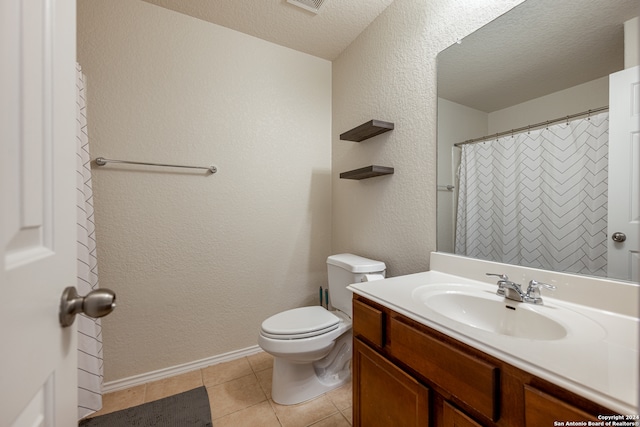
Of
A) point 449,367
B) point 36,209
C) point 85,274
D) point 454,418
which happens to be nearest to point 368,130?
point 449,367

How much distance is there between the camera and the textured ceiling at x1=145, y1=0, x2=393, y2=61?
162 centimetres

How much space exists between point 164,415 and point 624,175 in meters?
2.20

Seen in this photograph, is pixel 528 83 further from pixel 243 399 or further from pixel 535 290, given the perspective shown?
pixel 243 399

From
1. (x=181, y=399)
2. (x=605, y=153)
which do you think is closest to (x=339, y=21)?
(x=605, y=153)

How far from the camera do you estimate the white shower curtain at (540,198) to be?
33.6 inches

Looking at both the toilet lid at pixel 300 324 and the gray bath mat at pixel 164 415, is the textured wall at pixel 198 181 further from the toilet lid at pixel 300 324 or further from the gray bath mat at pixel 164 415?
the toilet lid at pixel 300 324

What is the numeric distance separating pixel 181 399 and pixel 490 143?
2114 mm

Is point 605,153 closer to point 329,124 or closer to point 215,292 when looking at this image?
point 329,124

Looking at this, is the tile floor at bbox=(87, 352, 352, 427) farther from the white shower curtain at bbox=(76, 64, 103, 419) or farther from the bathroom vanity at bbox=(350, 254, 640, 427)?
the bathroom vanity at bbox=(350, 254, 640, 427)

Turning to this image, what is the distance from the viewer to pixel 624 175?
788 mm

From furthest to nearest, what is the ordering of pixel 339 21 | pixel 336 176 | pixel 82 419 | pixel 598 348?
pixel 336 176, pixel 339 21, pixel 82 419, pixel 598 348

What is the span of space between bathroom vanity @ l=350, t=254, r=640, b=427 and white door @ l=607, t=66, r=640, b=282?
86 millimetres

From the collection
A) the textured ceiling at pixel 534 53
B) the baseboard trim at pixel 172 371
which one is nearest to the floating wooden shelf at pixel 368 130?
the textured ceiling at pixel 534 53

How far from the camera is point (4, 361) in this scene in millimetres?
282
